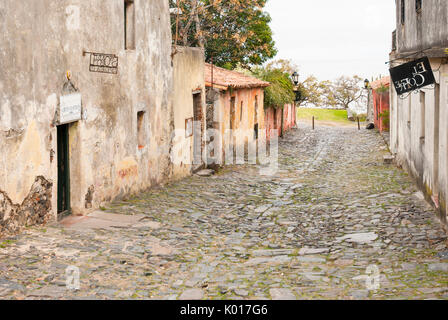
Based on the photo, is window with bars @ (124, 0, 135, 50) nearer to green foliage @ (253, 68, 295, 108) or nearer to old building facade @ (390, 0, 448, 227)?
old building facade @ (390, 0, 448, 227)

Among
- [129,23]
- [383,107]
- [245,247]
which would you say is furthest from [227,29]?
[245,247]

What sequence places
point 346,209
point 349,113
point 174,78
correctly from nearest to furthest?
point 346,209 < point 174,78 < point 349,113

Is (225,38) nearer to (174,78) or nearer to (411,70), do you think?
(174,78)

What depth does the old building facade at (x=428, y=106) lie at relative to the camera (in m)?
10.4

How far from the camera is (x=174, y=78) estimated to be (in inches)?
642

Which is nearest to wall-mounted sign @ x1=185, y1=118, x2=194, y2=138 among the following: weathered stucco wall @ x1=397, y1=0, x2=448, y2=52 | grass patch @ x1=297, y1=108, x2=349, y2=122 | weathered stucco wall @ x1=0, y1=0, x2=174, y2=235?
weathered stucco wall @ x1=0, y1=0, x2=174, y2=235

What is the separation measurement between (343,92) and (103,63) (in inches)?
2207

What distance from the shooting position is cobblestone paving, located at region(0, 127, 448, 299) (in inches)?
286

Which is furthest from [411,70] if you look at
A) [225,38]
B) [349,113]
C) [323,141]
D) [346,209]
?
[349,113]

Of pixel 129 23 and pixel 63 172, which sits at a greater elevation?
pixel 129 23

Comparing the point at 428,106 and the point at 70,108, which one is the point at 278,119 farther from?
the point at 70,108

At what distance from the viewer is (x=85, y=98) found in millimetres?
11102

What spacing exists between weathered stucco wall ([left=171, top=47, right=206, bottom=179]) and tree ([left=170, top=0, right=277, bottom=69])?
1109 centimetres

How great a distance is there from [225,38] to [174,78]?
16.8 meters
